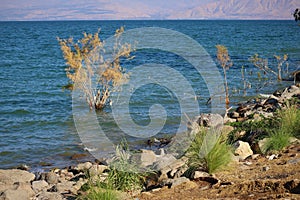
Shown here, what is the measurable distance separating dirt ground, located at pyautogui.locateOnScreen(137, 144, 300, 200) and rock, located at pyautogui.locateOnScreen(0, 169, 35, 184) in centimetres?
415

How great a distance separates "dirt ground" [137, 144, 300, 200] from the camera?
6.93 metres

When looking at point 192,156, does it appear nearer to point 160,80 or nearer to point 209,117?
point 209,117

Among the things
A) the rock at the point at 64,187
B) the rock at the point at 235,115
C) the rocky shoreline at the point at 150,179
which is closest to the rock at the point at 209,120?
the rocky shoreline at the point at 150,179

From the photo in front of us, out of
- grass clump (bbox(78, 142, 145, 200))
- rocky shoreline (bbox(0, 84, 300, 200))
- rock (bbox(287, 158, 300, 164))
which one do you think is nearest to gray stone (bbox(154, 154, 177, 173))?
rocky shoreline (bbox(0, 84, 300, 200))

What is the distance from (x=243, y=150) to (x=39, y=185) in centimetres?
468

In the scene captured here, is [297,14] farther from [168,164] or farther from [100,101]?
[168,164]

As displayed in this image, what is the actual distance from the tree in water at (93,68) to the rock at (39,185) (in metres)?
8.39

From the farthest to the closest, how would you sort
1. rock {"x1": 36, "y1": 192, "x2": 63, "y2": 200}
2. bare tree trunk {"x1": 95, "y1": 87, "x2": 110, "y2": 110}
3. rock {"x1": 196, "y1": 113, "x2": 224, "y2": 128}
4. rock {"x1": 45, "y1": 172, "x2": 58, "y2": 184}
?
bare tree trunk {"x1": 95, "y1": 87, "x2": 110, "y2": 110} < rock {"x1": 196, "y1": 113, "x2": 224, "y2": 128} < rock {"x1": 45, "y1": 172, "x2": 58, "y2": 184} < rock {"x1": 36, "y1": 192, "x2": 63, "y2": 200}

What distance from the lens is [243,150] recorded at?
1037 cm

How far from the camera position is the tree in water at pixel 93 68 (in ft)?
61.1

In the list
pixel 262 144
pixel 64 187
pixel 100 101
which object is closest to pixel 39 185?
pixel 64 187

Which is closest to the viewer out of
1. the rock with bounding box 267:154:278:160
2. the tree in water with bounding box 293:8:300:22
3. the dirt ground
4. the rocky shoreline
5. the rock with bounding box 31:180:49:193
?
the dirt ground

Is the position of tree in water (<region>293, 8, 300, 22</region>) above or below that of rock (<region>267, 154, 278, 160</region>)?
above

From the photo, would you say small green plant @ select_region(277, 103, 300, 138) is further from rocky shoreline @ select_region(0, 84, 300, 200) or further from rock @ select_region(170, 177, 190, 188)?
rock @ select_region(170, 177, 190, 188)
